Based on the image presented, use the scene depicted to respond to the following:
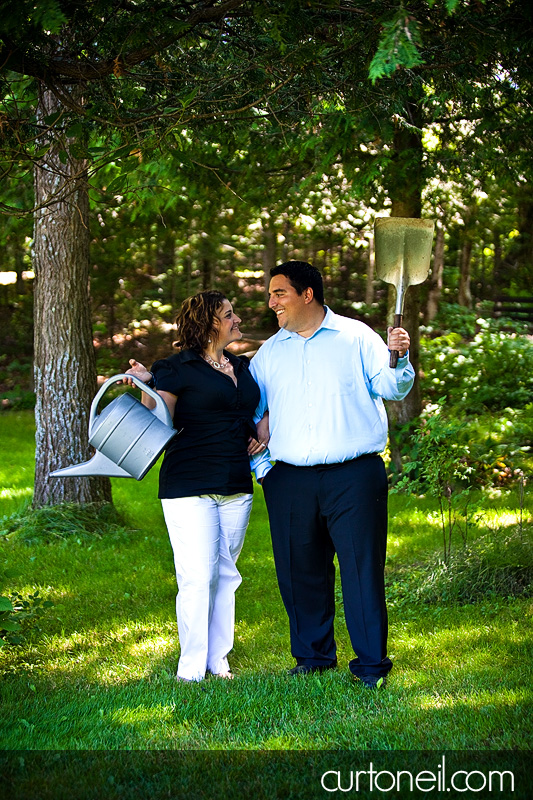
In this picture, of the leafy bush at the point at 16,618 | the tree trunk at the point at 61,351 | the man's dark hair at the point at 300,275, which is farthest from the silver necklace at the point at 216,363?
the tree trunk at the point at 61,351

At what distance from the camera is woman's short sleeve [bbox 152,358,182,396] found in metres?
4.05

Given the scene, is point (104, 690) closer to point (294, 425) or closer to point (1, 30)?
point (294, 425)

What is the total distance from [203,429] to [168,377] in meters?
0.31

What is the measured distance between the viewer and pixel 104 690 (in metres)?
4.06

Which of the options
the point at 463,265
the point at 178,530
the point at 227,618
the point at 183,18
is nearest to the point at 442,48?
the point at 183,18

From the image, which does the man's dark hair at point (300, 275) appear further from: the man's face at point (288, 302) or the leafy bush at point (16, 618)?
the leafy bush at point (16, 618)

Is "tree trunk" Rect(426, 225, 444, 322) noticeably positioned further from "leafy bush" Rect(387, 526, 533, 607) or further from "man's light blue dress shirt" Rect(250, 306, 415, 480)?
"man's light blue dress shirt" Rect(250, 306, 415, 480)

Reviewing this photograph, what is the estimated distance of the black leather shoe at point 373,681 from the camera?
3.87m

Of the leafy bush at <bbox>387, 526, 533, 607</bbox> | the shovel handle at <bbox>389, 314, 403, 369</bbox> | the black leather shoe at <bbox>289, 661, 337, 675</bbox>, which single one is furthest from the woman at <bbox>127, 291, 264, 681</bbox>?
the leafy bush at <bbox>387, 526, 533, 607</bbox>

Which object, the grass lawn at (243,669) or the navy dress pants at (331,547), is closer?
the grass lawn at (243,669)

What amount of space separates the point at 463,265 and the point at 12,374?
10.0 meters

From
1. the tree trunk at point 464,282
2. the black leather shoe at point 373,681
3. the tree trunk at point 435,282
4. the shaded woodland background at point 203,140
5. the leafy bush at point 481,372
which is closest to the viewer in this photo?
the shaded woodland background at point 203,140

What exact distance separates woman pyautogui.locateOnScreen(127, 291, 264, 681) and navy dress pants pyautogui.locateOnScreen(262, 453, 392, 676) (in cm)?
25

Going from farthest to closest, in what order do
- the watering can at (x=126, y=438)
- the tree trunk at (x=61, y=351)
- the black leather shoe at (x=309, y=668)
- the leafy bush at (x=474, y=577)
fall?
the tree trunk at (x=61, y=351), the leafy bush at (x=474, y=577), the black leather shoe at (x=309, y=668), the watering can at (x=126, y=438)
